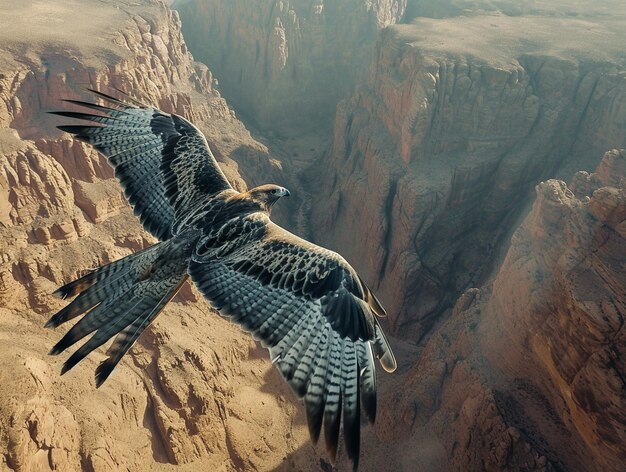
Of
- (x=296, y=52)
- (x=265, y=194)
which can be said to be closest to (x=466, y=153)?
(x=265, y=194)

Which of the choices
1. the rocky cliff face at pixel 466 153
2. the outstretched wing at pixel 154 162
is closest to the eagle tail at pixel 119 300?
the outstretched wing at pixel 154 162

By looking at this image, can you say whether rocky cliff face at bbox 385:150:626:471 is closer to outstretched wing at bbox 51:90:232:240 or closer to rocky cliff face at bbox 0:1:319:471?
rocky cliff face at bbox 0:1:319:471

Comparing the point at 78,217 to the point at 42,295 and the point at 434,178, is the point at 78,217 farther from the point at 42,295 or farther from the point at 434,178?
the point at 434,178

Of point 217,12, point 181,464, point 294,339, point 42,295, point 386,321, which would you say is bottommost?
point 386,321

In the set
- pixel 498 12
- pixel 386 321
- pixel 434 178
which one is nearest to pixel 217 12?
pixel 498 12

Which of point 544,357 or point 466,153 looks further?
point 466,153

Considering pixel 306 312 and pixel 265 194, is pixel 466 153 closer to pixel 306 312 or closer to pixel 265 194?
pixel 265 194

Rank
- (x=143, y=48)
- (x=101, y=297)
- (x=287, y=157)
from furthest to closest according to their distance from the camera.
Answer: (x=287, y=157)
(x=143, y=48)
(x=101, y=297)
